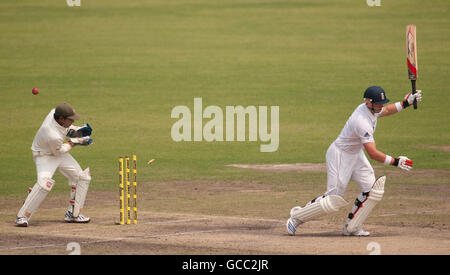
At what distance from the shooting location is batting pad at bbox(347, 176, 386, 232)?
41.6 feet

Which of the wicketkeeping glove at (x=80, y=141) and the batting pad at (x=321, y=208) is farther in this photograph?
the wicketkeeping glove at (x=80, y=141)

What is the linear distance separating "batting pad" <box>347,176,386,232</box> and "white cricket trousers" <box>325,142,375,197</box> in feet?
0.42

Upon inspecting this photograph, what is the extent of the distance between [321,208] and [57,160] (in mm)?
4397

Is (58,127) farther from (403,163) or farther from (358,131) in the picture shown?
(403,163)

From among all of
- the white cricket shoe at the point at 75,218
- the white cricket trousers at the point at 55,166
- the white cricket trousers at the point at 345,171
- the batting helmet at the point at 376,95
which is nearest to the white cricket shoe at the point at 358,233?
the white cricket trousers at the point at 345,171

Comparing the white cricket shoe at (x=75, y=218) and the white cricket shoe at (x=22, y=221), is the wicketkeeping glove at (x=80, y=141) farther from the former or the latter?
the white cricket shoe at (x=22, y=221)

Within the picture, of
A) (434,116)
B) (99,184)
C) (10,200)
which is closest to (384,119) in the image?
(434,116)

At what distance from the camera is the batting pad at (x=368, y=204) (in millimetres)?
12672

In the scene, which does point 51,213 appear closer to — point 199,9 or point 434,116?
point 434,116

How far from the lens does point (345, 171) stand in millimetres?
12773

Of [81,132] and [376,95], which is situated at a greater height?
[376,95]

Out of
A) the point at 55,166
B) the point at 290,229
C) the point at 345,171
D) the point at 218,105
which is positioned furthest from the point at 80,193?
the point at 218,105
